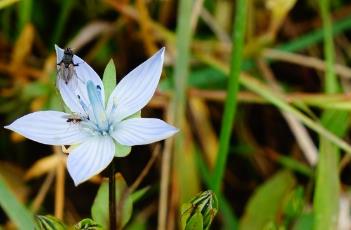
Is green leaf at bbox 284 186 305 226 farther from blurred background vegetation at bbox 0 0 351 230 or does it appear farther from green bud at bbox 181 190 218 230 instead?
green bud at bbox 181 190 218 230

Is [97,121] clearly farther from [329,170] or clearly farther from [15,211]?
[329,170]

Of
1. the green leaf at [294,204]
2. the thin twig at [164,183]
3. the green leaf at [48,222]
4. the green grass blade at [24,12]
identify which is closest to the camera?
the green leaf at [48,222]

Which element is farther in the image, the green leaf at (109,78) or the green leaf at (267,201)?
the green leaf at (267,201)

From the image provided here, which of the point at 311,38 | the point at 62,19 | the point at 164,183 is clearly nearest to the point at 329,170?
the point at 164,183

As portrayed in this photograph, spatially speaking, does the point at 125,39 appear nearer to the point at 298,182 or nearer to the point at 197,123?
the point at 197,123

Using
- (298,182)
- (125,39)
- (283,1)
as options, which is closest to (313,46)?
(283,1)

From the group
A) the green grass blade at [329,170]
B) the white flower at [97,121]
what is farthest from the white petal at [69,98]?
the green grass blade at [329,170]

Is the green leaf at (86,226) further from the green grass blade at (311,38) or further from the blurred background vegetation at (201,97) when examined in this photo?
the green grass blade at (311,38)

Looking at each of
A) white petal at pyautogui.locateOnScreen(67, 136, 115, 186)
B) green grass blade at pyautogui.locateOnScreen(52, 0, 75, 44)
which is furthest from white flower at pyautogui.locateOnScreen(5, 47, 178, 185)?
green grass blade at pyautogui.locateOnScreen(52, 0, 75, 44)
